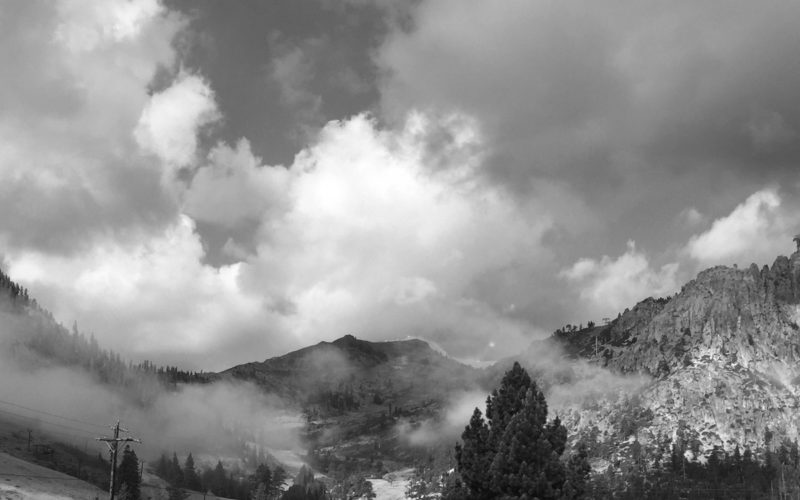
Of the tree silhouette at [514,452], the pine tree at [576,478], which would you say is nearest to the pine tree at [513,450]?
the tree silhouette at [514,452]

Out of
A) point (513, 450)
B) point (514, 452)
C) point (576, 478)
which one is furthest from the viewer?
point (576, 478)

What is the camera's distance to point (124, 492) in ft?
637

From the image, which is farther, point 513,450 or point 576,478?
point 576,478

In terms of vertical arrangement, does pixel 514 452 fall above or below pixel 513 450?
below

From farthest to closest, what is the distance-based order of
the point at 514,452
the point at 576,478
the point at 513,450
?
the point at 576,478
the point at 514,452
the point at 513,450

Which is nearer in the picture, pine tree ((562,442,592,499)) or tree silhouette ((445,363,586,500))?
tree silhouette ((445,363,586,500))

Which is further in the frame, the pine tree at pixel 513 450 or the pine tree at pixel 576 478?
the pine tree at pixel 576 478

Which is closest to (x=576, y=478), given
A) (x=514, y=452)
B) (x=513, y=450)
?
(x=514, y=452)

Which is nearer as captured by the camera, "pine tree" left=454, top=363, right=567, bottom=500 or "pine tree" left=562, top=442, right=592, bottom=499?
"pine tree" left=454, top=363, right=567, bottom=500

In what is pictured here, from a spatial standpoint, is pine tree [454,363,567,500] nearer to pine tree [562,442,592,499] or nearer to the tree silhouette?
the tree silhouette

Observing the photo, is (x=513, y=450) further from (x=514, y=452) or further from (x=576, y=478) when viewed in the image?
(x=576, y=478)

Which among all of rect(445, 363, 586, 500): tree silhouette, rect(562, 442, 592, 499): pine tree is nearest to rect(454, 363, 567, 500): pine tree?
rect(445, 363, 586, 500): tree silhouette

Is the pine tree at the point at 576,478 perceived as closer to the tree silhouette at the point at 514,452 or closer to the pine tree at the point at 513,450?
the tree silhouette at the point at 514,452

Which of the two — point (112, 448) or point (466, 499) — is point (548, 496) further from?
point (112, 448)
